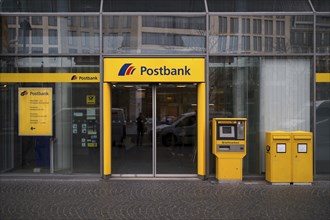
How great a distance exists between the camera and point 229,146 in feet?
32.2

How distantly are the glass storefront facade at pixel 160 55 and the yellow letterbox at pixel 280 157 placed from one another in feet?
2.91

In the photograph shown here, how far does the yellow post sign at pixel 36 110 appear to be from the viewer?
10.5m

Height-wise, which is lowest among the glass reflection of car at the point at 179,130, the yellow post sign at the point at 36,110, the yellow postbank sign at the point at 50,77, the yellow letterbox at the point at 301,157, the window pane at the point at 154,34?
the yellow letterbox at the point at 301,157

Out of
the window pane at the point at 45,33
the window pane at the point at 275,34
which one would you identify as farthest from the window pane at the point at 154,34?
the window pane at the point at 275,34

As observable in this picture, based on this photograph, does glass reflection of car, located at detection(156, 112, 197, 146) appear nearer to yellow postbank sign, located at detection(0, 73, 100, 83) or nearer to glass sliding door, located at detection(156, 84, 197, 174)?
glass sliding door, located at detection(156, 84, 197, 174)

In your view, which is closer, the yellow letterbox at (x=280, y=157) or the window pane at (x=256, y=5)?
the yellow letterbox at (x=280, y=157)

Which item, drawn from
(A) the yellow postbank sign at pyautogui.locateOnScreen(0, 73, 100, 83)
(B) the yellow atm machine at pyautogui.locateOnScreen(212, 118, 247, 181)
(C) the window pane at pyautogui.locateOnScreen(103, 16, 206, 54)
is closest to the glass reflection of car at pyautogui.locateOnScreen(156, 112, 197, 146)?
(B) the yellow atm machine at pyautogui.locateOnScreen(212, 118, 247, 181)

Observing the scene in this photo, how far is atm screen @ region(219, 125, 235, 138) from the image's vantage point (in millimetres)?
9828

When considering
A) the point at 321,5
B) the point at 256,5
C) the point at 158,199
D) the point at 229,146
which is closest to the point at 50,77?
the point at 158,199

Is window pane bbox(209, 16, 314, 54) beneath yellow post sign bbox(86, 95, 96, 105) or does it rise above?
above

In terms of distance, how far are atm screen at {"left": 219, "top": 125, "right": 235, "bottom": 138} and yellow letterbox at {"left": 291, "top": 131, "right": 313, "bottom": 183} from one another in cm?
139

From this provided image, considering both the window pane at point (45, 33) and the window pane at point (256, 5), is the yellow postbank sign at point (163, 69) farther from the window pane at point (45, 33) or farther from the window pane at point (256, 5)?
A: the window pane at point (256, 5)

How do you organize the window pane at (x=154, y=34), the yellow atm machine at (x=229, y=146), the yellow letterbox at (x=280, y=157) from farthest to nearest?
the window pane at (x=154, y=34), the yellow atm machine at (x=229, y=146), the yellow letterbox at (x=280, y=157)

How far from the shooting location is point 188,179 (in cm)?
1028
